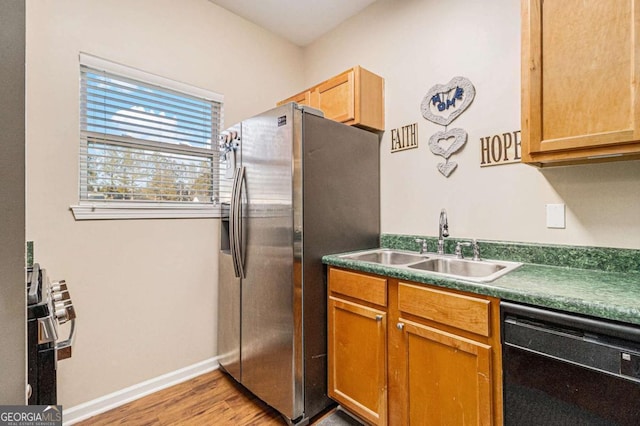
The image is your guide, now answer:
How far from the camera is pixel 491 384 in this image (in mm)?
1179

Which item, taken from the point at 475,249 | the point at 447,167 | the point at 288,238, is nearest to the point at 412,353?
the point at 475,249

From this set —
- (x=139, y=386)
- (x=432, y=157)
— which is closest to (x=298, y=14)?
(x=432, y=157)

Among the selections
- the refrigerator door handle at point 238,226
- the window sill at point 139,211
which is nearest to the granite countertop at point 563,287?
the refrigerator door handle at point 238,226

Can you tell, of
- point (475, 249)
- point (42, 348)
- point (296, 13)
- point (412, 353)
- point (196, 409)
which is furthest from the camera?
point (296, 13)

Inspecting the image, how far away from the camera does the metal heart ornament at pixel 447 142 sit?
1914 millimetres

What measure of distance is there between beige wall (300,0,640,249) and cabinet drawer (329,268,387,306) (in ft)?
2.30

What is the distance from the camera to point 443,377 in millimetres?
1318

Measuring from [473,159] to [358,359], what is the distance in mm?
1373

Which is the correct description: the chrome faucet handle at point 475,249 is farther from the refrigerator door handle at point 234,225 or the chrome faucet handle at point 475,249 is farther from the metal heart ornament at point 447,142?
the refrigerator door handle at point 234,225

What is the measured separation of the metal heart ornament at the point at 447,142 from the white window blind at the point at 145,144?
1.65 m

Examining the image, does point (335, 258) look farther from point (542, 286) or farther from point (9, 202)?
point (9, 202)

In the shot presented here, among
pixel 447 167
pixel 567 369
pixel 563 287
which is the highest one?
pixel 447 167

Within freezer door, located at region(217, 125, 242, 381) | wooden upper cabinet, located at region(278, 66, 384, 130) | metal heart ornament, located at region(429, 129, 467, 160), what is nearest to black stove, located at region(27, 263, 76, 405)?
freezer door, located at region(217, 125, 242, 381)

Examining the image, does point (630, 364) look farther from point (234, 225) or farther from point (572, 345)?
point (234, 225)
